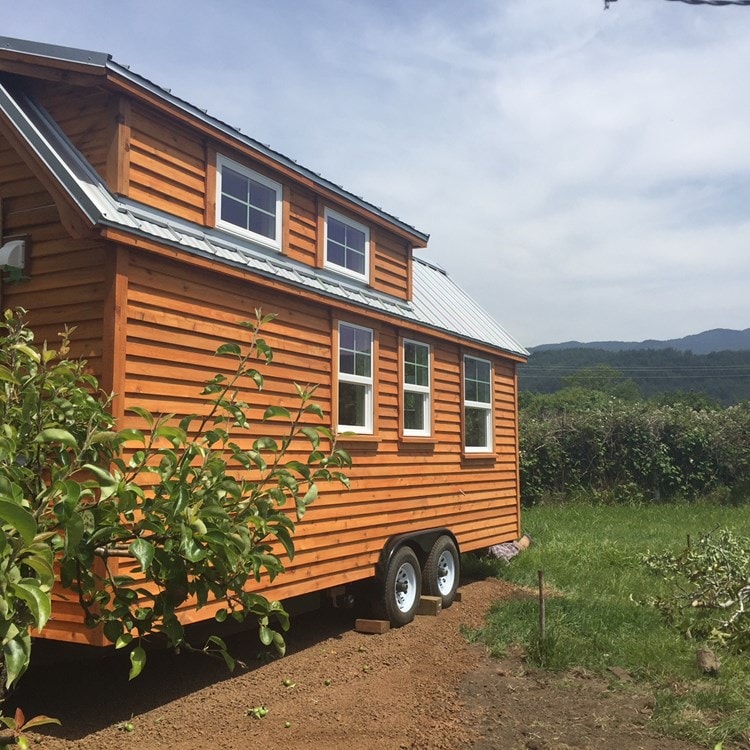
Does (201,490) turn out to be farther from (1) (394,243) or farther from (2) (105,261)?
(1) (394,243)

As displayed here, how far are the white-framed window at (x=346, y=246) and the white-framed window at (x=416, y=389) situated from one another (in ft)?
3.65

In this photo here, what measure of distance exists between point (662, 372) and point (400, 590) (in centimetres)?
10569

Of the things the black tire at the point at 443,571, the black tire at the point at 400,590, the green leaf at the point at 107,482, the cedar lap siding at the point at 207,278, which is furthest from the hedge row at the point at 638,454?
the green leaf at the point at 107,482

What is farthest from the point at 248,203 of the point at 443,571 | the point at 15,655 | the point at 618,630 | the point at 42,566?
the point at 15,655

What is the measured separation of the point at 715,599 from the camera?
7867 millimetres

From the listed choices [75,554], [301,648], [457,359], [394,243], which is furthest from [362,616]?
[75,554]

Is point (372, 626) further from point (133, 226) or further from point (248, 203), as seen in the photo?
point (133, 226)

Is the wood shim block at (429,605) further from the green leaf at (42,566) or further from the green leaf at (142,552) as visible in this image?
the green leaf at (42,566)

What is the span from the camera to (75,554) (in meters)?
2.65

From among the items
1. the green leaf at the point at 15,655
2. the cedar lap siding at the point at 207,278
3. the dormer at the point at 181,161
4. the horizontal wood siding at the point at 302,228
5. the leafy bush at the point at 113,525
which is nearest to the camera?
the green leaf at the point at 15,655

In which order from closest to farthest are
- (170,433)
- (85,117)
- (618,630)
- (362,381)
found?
(170,433) < (85,117) < (618,630) < (362,381)

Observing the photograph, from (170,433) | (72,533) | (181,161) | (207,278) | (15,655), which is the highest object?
(181,161)

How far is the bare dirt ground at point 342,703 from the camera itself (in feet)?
17.7

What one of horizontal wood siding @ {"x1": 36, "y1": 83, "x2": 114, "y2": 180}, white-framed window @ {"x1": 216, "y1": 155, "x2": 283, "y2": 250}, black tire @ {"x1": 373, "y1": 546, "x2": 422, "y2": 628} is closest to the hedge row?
black tire @ {"x1": 373, "y1": 546, "x2": 422, "y2": 628}
